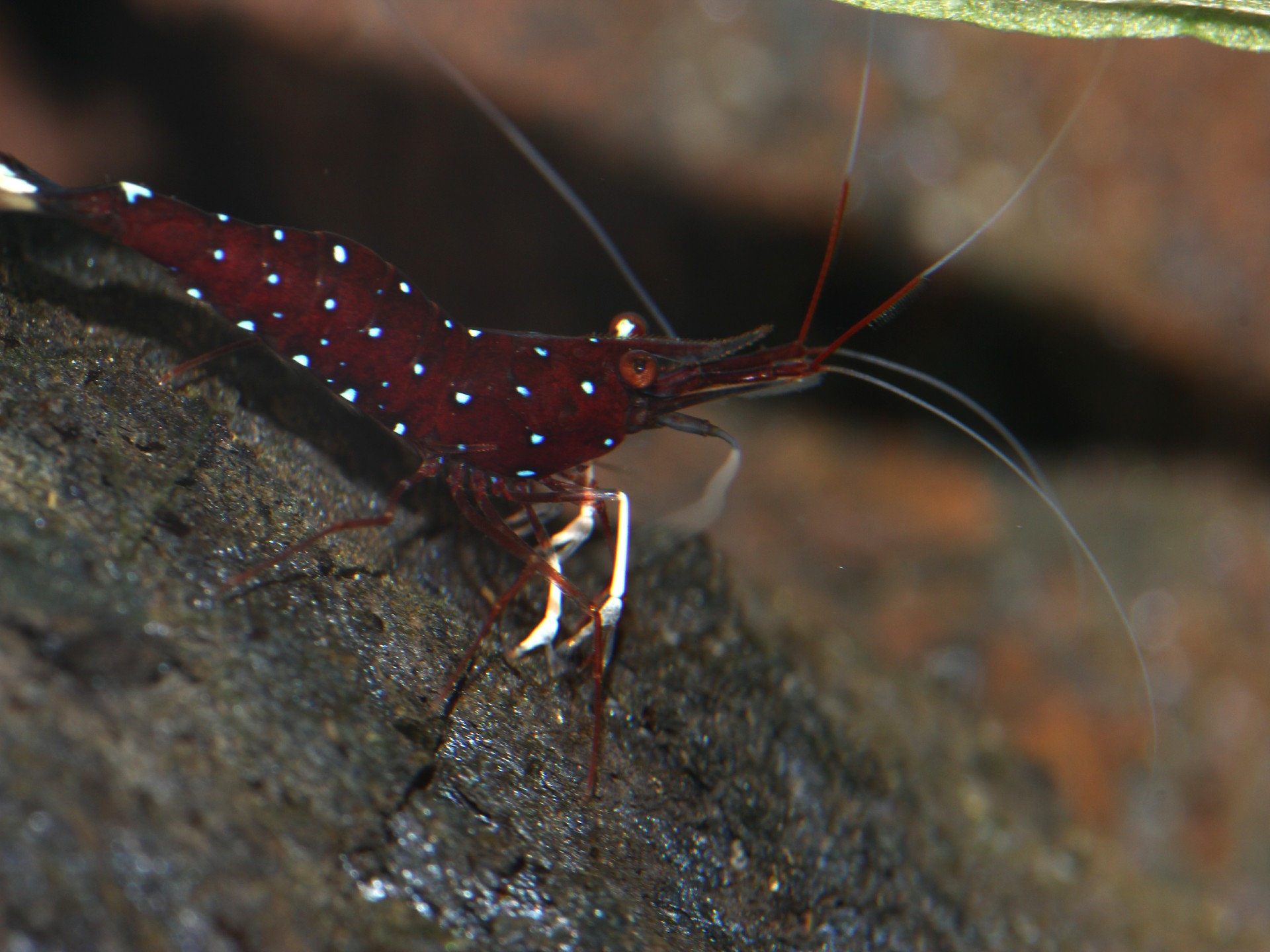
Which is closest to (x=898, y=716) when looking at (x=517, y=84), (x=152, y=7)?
(x=517, y=84)

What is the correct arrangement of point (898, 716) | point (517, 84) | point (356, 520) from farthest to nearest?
point (517, 84) → point (898, 716) → point (356, 520)

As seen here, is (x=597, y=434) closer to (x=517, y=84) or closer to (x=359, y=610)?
(x=359, y=610)

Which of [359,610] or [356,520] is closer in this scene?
[359,610]

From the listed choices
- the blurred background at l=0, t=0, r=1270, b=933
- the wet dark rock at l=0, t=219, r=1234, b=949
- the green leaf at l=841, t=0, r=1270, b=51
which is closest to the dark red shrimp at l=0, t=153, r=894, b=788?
the wet dark rock at l=0, t=219, r=1234, b=949

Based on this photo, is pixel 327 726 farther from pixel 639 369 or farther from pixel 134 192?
pixel 134 192

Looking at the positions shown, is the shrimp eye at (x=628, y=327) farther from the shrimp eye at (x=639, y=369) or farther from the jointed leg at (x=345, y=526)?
the jointed leg at (x=345, y=526)
